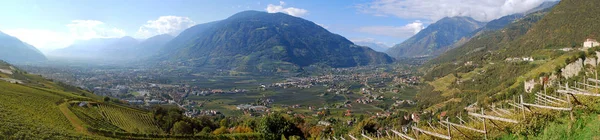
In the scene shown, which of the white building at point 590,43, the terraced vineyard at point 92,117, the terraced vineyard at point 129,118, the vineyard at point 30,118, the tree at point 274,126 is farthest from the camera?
the white building at point 590,43

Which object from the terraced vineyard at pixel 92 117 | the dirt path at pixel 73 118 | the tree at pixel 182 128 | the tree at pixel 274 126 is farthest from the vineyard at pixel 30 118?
the tree at pixel 274 126

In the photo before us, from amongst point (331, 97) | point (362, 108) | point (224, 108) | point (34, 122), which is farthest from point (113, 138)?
point (331, 97)

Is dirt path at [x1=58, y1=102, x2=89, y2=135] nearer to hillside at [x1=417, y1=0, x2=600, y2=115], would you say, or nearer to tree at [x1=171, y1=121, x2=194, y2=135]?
tree at [x1=171, y1=121, x2=194, y2=135]

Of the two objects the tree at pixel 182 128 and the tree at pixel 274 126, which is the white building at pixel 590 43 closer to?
the tree at pixel 274 126

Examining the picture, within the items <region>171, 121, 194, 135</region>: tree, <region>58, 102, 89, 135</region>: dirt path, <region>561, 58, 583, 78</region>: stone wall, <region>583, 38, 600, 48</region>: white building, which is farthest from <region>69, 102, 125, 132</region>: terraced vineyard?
<region>583, 38, 600, 48</region>: white building

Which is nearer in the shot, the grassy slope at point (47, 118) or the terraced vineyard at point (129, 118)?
the grassy slope at point (47, 118)

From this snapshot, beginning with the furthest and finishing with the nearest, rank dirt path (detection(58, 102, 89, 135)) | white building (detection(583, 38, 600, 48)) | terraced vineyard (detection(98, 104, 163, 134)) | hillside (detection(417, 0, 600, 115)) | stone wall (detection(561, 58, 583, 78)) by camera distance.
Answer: white building (detection(583, 38, 600, 48)), hillside (detection(417, 0, 600, 115)), stone wall (detection(561, 58, 583, 78)), terraced vineyard (detection(98, 104, 163, 134)), dirt path (detection(58, 102, 89, 135))
